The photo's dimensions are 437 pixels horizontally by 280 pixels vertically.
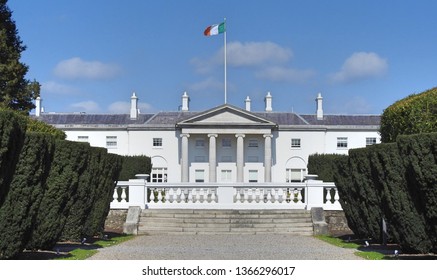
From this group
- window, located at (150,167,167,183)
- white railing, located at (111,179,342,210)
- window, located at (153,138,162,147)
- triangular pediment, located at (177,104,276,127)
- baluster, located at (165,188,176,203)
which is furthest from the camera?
window, located at (153,138,162,147)

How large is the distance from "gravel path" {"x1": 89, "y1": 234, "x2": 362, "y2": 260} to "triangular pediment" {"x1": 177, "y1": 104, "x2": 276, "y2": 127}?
4526cm

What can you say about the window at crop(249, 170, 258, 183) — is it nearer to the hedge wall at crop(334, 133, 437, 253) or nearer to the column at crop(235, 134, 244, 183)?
the column at crop(235, 134, 244, 183)

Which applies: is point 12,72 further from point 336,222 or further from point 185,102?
point 185,102

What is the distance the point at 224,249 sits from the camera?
560 inches

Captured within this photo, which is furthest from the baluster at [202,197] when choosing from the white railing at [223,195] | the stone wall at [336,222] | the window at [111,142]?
the window at [111,142]

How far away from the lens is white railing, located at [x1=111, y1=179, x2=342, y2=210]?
2173 cm

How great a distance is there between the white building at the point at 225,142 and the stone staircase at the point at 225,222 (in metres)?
42.7

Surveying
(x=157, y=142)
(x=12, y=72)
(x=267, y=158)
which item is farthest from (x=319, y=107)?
(x=12, y=72)

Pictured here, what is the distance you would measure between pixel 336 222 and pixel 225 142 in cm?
4514

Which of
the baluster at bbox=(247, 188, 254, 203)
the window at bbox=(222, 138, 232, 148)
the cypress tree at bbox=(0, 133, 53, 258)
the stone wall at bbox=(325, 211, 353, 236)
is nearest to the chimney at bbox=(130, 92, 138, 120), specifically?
the window at bbox=(222, 138, 232, 148)

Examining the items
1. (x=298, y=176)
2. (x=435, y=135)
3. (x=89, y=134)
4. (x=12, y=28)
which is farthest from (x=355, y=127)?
(x=435, y=135)

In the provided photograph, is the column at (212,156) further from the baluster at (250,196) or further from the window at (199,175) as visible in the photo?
the baluster at (250,196)

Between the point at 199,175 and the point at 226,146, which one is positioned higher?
the point at 226,146
